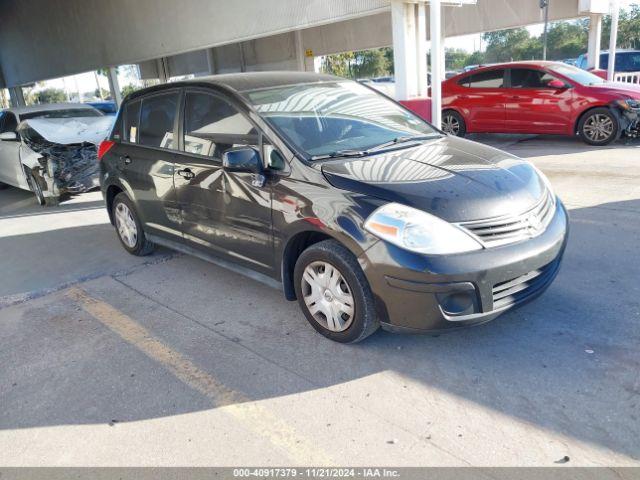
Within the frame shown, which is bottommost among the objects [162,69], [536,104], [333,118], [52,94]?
[536,104]

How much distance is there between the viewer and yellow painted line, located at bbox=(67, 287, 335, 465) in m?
2.61

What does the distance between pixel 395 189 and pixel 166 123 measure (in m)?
2.51

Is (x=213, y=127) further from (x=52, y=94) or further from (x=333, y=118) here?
(x=52, y=94)

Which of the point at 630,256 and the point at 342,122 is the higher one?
the point at 342,122

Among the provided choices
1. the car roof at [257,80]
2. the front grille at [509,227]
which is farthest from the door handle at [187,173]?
the front grille at [509,227]

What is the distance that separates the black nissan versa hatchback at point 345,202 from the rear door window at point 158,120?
0.06 feet

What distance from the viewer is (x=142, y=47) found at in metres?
16.9

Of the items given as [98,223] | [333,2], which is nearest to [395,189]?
[98,223]

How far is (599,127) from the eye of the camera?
31.3 ft

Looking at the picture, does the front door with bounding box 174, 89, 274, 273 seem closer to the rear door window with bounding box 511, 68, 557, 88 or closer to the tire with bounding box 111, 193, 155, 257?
the tire with bounding box 111, 193, 155, 257

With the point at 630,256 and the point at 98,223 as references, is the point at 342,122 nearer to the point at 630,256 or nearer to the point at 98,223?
the point at 630,256

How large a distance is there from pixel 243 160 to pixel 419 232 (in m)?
1.31

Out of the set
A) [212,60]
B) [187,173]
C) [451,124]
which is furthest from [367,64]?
[187,173]

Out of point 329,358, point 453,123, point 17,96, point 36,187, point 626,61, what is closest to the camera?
point 329,358
